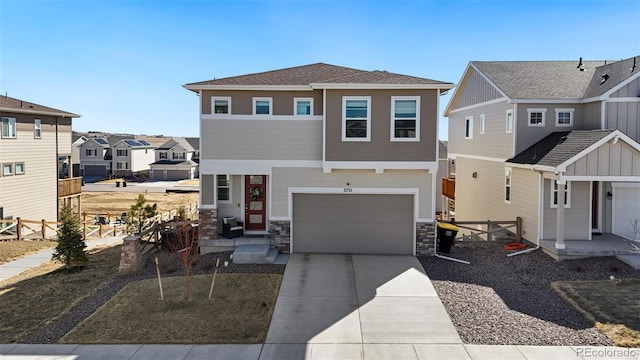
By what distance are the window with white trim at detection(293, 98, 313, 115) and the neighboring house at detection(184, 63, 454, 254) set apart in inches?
1.3

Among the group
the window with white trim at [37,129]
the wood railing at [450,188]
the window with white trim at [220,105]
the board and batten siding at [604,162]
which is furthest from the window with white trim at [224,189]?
the window with white trim at [37,129]

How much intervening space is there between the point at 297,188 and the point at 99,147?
62.5 metres

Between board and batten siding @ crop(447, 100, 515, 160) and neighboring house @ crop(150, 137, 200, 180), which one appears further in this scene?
neighboring house @ crop(150, 137, 200, 180)

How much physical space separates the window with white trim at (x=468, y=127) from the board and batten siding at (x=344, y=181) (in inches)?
362

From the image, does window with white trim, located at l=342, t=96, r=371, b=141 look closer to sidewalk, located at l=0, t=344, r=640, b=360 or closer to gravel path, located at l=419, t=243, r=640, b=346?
gravel path, located at l=419, t=243, r=640, b=346

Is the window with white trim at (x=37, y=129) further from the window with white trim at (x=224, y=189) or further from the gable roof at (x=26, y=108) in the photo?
the window with white trim at (x=224, y=189)

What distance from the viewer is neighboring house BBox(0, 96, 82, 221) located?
2266 centimetres

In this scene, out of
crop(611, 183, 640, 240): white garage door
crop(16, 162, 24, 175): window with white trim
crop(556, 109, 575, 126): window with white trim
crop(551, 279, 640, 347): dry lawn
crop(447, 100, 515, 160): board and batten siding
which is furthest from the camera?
crop(16, 162, 24, 175): window with white trim

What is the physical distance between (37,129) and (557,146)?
26.8 m

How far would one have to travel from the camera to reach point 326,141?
1367 cm

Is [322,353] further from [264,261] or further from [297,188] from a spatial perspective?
[297,188]

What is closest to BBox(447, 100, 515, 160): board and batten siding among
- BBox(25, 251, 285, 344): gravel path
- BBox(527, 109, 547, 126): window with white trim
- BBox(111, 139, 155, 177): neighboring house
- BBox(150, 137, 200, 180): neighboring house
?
BBox(527, 109, 547, 126): window with white trim

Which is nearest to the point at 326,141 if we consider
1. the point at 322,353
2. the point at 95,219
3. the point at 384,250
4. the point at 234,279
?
the point at 384,250

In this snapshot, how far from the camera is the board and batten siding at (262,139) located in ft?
46.3
